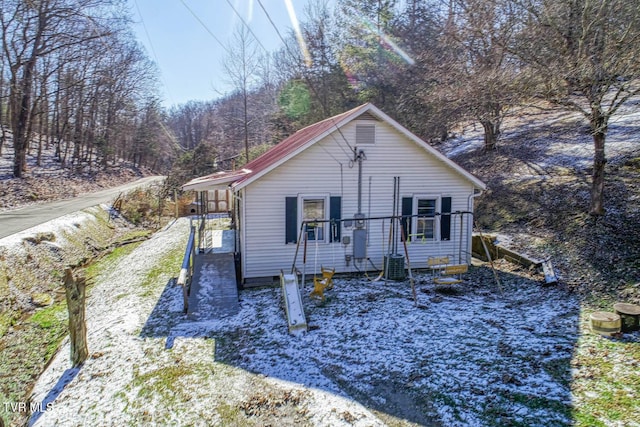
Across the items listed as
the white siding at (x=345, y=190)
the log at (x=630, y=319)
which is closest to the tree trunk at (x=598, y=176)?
the white siding at (x=345, y=190)

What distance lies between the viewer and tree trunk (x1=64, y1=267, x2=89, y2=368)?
709cm

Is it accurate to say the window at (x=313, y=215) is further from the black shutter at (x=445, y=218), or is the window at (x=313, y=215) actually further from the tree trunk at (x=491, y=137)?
the tree trunk at (x=491, y=137)

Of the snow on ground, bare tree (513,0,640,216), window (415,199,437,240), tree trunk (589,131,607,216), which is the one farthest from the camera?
window (415,199,437,240)

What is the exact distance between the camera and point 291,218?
1111cm

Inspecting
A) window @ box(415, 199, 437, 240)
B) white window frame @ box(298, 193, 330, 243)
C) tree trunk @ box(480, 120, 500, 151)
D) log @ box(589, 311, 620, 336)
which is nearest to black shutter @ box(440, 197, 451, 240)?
window @ box(415, 199, 437, 240)

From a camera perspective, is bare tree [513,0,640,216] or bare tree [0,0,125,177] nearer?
bare tree [513,0,640,216]

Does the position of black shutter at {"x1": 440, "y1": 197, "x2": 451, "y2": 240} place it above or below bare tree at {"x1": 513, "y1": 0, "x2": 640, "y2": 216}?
below

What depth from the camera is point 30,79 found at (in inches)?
982

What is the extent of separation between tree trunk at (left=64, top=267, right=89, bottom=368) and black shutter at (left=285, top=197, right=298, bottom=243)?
530 cm

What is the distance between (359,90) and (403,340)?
827 inches

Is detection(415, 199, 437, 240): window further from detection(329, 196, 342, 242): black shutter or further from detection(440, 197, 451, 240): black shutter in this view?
detection(329, 196, 342, 242): black shutter

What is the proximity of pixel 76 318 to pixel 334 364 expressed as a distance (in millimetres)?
4799

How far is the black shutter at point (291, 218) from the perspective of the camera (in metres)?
11.1

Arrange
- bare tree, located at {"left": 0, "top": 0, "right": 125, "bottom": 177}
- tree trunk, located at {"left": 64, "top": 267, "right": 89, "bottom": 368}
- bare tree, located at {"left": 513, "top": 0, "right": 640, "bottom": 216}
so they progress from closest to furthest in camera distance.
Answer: tree trunk, located at {"left": 64, "top": 267, "right": 89, "bottom": 368}, bare tree, located at {"left": 513, "top": 0, "right": 640, "bottom": 216}, bare tree, located at {"left": 0, "top": 0, "right": 125, "bottom": 177}
